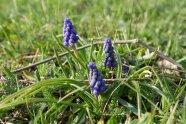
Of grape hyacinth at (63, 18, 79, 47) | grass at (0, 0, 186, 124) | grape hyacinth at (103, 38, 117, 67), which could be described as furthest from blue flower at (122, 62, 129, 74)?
grape hyacinth at (63, 18, 79, 47)

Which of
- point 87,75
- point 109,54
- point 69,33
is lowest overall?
point 87,75

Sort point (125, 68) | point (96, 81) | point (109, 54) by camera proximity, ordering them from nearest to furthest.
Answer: point (96, 81)
point (109, 54)
point (125, 68)

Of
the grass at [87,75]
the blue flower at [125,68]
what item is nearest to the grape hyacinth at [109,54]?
the grass at [87,75]

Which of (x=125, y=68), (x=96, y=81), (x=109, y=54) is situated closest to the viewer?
(x=96, y=81)

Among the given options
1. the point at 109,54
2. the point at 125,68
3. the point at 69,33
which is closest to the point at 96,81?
the point at 109,54

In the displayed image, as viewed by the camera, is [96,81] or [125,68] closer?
[96,81]

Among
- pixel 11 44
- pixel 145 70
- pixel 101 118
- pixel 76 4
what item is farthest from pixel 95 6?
pixel 101 118

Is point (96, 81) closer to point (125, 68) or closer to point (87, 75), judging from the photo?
point (87, 75)
